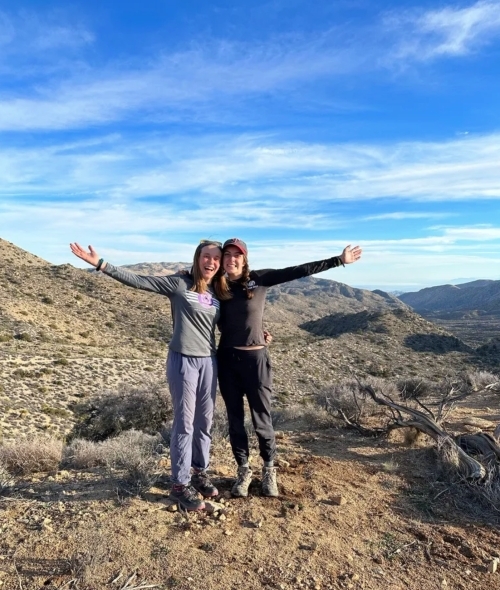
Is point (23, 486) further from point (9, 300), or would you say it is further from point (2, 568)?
point (9, 300)

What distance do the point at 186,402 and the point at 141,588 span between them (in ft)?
4.27

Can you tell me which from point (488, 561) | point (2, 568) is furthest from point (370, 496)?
point (2, 568)

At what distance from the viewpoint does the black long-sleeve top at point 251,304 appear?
379cm

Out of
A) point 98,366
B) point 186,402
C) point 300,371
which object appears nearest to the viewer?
point 186,402

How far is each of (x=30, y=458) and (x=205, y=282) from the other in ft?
9.75

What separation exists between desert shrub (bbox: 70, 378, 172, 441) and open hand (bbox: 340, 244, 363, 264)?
10.6 m

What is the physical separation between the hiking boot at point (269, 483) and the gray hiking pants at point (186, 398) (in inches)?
26.5

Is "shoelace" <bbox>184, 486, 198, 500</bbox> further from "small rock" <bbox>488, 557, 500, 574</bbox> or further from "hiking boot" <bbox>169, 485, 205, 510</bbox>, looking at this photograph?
"small rock" <bbox>488, 557, 500, 574</bbox>

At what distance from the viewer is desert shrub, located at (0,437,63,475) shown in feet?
15.6

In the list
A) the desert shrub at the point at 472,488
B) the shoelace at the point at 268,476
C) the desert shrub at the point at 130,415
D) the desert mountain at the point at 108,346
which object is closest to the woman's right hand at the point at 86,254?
the shoelace at the point at 268,476

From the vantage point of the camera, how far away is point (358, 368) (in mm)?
30516

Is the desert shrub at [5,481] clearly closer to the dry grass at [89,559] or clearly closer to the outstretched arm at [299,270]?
the dry grass at [89,559]

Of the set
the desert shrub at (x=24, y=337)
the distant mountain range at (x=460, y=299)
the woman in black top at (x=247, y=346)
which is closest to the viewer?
the woman in black top at (x=247, y=346)

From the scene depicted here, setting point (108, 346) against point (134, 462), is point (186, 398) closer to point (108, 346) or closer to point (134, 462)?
point (134, 462)
